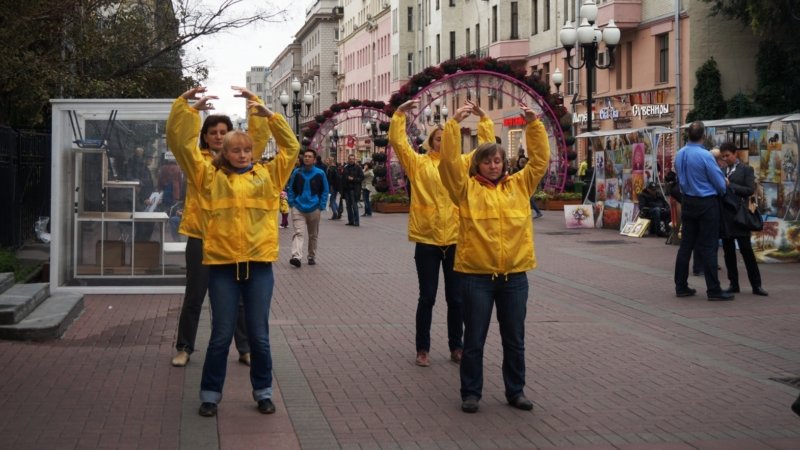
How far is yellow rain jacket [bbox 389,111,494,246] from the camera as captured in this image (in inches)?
337

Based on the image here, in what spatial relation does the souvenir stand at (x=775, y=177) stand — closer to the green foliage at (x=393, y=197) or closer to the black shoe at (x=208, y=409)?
the black shoe at (x=208, y=409)

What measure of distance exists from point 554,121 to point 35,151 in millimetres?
17938

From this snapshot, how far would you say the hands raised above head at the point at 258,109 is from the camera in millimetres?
7170

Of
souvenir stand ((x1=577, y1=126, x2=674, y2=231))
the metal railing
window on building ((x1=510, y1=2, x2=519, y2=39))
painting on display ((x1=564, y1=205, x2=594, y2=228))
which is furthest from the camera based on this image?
window on building ((x1=510, y1=2, x2=519, y2=39))

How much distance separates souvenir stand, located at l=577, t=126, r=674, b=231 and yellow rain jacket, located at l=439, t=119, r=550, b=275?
16.6 metres

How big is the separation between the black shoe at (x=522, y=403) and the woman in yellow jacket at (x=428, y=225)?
4.64 feet

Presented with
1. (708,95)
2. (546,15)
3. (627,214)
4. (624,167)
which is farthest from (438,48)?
(627,214)

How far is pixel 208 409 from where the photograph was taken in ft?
22.9

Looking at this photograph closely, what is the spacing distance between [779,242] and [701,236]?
192 inches

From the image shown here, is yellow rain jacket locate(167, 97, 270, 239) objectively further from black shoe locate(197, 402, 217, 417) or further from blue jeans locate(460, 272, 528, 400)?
blue jeans locate(460, 272, 528, 400)

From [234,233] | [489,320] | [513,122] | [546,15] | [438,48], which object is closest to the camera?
[234,233]

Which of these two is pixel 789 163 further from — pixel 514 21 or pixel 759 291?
pixel 514 21

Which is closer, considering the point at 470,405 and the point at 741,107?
the point at 470,405

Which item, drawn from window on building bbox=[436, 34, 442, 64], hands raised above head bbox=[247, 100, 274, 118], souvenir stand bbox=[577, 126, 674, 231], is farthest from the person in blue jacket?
window on building bbox=[436, 34, 442, 64]
